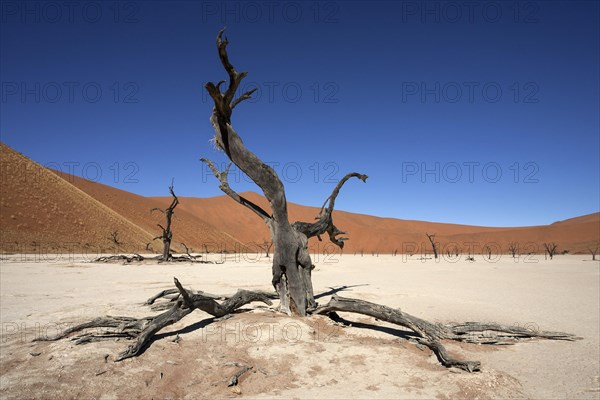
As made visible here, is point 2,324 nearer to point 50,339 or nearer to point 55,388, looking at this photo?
point 50,339

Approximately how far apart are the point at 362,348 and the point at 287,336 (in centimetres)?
111

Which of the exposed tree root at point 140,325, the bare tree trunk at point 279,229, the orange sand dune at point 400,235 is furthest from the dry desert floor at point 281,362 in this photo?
the orange sand dune at point 400,235

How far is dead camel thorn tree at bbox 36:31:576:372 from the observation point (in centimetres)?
468

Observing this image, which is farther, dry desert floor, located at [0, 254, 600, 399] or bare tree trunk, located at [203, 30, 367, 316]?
bare tree trunk, located at [203, 30, 367, 316]

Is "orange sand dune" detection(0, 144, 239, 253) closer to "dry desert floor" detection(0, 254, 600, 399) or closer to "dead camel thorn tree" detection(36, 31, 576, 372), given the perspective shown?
"dry desert floor" detection(0, 254, 600, 399)

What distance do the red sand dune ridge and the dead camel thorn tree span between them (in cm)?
2703

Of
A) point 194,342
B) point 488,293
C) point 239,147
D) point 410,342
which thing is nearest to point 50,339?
point 194,342

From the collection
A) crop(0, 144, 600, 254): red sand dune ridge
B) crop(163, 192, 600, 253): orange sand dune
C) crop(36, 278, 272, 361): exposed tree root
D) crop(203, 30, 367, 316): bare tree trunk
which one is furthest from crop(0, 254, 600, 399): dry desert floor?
crop(163, 192, 600, 253): orange sand dune

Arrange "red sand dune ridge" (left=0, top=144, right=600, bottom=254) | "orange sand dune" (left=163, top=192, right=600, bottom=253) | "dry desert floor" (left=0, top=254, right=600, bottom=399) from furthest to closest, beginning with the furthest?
1. "orange sand dune" (left=163, top=192, right=600, bottom=253)
2. "red sand dune ridge" (left=0, top=144, right=600, bottom=254)
3. "dry desert floor" (left=0, top=254, right=600, bottom=399)

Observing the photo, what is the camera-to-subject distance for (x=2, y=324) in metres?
5.73

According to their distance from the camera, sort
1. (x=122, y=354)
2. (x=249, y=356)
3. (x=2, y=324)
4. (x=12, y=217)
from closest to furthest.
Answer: (x=122, y=354) < (x=249, y=356) < (x=2, y=324) < (x=12, y=217)

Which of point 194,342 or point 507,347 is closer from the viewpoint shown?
point 194,342

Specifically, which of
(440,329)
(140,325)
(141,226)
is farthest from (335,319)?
(141,226)

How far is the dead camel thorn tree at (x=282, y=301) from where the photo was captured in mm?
4684
